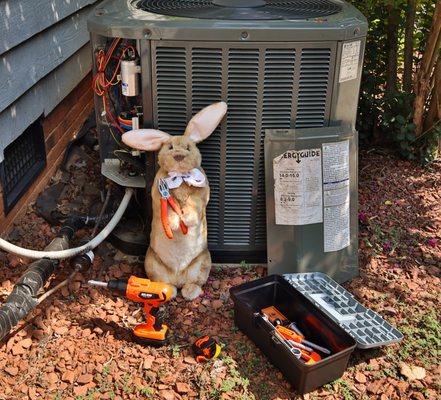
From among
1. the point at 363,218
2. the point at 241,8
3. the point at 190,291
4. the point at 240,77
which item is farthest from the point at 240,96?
the point at 363,218

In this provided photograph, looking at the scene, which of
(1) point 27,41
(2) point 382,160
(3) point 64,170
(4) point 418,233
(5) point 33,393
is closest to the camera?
(5) point 33,393

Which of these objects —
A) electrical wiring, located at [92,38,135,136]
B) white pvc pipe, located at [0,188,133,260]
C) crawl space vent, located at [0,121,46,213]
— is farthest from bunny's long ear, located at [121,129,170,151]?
crawl space vent, located at [0,121,46,213]

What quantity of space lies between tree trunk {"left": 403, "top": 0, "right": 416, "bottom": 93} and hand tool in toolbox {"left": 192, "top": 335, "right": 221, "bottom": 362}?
263cm

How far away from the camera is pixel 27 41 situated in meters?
2.94

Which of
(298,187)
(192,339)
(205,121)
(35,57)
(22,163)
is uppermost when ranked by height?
(35,57)

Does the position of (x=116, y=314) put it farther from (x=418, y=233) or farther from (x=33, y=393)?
(x=418, y=233)

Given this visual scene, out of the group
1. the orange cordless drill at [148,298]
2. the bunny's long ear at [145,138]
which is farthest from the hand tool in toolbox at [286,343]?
the bunny's long ear at [145,138]

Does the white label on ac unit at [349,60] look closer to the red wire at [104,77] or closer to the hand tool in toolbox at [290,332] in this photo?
the red wire at [104,77]

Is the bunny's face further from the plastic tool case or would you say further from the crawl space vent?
the crawl space vent

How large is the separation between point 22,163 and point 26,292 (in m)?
1.11

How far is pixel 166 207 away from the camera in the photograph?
2.42 meters

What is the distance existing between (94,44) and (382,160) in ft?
7.52

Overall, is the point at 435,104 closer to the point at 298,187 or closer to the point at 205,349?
the point at 298,187

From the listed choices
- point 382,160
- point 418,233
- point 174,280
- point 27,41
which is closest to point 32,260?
point 174,280
